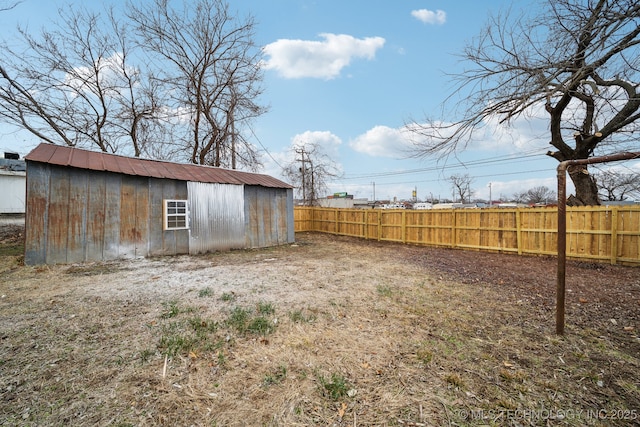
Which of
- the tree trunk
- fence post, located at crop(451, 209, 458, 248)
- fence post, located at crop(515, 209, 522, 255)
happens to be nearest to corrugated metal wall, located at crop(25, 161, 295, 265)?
fence post, located at crop(451, 209, 458, 248)

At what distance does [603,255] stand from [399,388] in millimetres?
8073

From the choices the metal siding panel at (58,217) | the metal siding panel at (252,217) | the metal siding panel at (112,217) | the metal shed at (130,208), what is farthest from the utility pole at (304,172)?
the metal siding panel at (58,217)

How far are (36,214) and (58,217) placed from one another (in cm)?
38

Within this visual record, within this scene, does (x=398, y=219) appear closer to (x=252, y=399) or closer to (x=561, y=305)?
(x=561, y=305)

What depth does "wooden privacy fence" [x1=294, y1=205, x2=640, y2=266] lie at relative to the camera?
6570 mm

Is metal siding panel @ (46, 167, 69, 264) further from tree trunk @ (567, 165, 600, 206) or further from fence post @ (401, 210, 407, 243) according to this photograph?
tree trunk @ (567, 165, 600, 206)

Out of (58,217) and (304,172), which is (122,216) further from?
(304,172)

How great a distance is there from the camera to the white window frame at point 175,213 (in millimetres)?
8234

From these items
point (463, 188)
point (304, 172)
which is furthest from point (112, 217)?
point (463, 188)

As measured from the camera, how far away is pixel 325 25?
847 centimetres

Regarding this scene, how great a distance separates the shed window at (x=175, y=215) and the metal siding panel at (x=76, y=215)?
6.23 feet

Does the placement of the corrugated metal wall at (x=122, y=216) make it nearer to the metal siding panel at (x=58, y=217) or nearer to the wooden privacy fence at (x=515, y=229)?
the metal siding panel at (x=58, y=217)

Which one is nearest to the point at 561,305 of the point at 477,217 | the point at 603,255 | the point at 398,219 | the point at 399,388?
the point at 399,388

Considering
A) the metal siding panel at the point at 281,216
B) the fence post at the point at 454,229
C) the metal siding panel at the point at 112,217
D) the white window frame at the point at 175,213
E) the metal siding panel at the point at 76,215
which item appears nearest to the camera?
the metal siding panel at the point at 76,215
